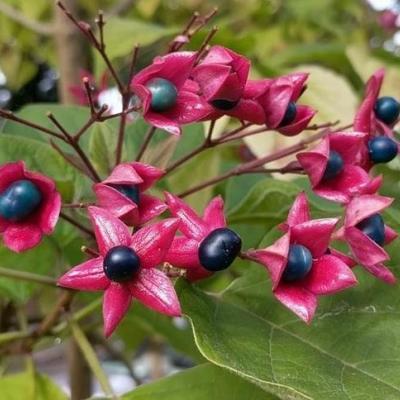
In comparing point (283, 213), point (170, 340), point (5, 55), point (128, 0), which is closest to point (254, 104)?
point (283, 213)

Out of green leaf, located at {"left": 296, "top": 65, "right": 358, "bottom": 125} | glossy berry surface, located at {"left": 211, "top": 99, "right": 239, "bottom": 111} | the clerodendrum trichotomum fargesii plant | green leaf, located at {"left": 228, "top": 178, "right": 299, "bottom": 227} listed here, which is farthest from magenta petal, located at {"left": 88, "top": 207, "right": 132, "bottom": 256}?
green leaf, located at {"left": 296, "top": 65, "right": 358, "bottom": 125}

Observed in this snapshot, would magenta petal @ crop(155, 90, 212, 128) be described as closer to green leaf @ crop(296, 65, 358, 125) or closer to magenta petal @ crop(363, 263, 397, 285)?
magenta petal @ crop(363, 263, 397, 285)

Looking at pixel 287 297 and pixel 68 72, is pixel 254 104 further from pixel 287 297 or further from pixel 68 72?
pixel 68 72

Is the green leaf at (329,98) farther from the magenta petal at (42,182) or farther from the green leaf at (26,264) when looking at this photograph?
the magenta petal at (42,182)

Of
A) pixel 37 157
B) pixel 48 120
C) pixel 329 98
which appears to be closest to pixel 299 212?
pixel 37 157

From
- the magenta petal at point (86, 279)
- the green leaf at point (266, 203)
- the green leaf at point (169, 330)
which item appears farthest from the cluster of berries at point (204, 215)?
the green leaf at point (169, 330)

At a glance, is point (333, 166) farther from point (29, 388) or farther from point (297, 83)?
point (29, 388)

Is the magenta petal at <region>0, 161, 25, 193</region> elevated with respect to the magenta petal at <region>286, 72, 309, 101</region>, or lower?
lower
